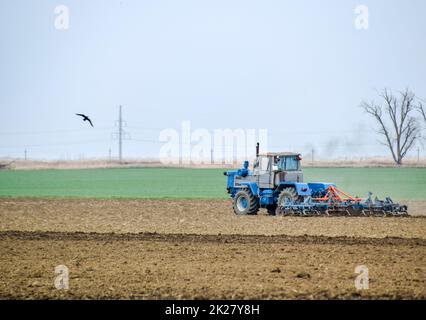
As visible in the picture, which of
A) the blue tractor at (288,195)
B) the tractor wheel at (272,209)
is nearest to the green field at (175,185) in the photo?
the tractor wheel at (272,209)

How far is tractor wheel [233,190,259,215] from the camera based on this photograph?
1293 inches

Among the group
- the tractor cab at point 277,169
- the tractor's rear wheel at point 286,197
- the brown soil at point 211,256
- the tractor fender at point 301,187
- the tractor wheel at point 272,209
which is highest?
→ the tractor cab at point 277,169

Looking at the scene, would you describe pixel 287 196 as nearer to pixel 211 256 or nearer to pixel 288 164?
pixel 288 164

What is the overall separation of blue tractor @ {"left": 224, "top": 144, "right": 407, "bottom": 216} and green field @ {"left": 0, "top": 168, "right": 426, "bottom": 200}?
15.0 meters

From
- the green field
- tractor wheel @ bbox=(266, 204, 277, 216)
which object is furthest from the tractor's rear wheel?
the green field

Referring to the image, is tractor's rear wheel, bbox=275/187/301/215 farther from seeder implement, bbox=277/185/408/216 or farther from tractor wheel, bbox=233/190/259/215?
tractor wheel, bbox=233/190/259/215

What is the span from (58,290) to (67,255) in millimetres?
4932

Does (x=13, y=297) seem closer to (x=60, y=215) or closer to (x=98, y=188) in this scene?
(x=60, y=215)

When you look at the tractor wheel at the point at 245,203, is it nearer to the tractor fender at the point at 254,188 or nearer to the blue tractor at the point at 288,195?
the blue tractor at the point at 288,195

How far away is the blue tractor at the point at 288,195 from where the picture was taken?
102 feet

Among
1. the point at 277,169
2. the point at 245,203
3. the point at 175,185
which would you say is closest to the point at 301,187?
the point at 277,169
